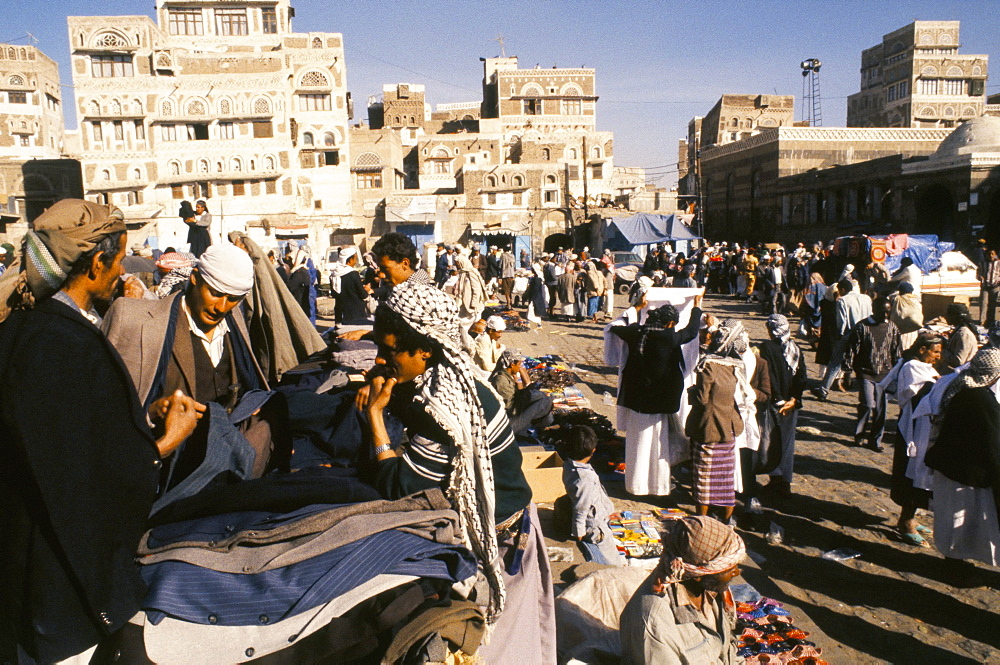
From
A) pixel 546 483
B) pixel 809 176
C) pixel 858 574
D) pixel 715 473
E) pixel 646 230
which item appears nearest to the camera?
pixel 858 574

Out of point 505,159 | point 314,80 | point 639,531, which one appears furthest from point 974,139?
point 314,80

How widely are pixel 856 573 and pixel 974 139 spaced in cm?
2370

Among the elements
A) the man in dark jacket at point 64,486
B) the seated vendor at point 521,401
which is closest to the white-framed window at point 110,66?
the seated vendor at point 521,401

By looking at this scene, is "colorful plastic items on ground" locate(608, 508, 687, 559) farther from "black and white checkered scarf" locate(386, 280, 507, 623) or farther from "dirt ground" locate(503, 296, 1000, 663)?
"black and white checkered scarf" locate(386, 280, 507, 623)

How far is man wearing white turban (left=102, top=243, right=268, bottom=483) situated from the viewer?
2379 millimetres

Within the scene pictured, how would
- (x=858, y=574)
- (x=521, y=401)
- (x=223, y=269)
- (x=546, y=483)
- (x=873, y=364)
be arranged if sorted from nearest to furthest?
1. (x=223, y=269)
2. (x=858, y=574)
3. (x=546, y=483)
4. (x=521, y=401)
5. (x=873, y=364)

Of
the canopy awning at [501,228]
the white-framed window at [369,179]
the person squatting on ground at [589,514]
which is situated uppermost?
the white-framed window at [369,179]

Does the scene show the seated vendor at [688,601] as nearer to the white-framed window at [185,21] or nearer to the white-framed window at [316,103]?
the white-framed window at [316,103]

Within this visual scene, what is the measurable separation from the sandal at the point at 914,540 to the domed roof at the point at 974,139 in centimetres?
2128

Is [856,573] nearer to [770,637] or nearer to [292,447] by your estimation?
[770,637]

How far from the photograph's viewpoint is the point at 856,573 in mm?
4469

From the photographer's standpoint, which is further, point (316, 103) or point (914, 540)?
point (316, 103)

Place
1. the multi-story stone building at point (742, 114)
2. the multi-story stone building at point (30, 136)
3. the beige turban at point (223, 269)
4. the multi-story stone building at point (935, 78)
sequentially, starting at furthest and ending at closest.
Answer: the multi-story stone building at point (935, 78) < the multi-story stone building at point (742, 114) < the multi-story stone building at point (30, 136) < the beige turban at point (223, 269)

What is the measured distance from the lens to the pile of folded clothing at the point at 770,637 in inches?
132
